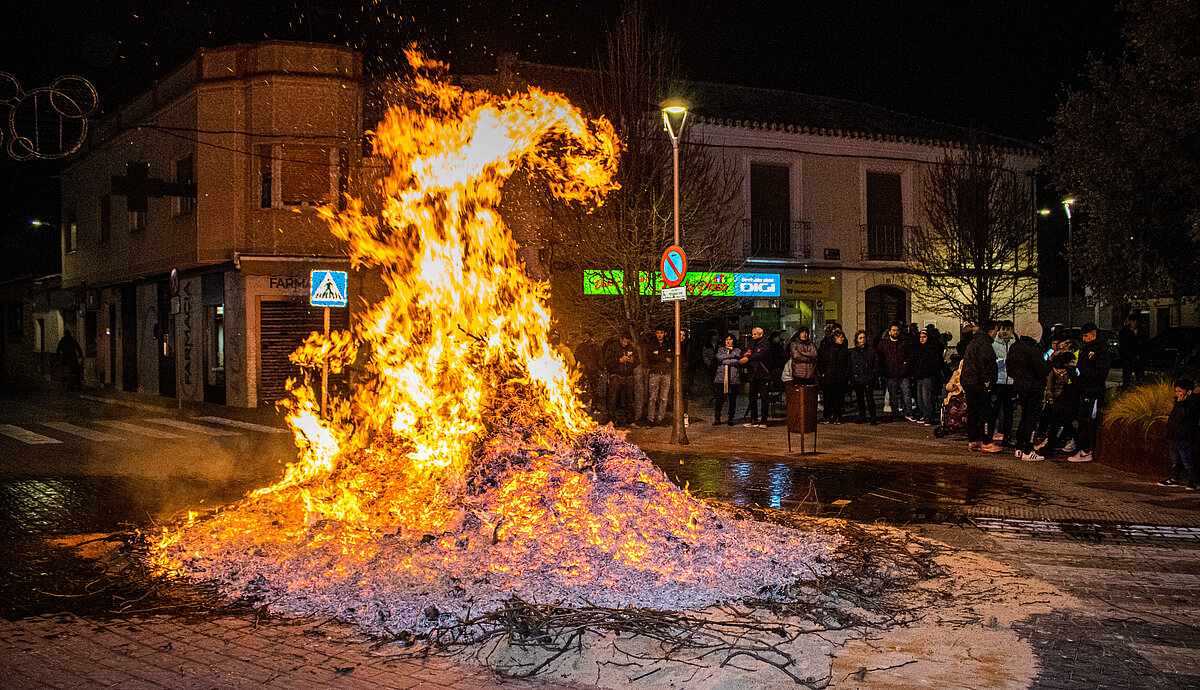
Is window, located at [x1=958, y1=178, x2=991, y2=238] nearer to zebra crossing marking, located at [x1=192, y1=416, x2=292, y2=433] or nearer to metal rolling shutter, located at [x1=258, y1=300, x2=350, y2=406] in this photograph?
metal rolling shutter, located at [x1=258, y1=300, x2=350, y2=406]

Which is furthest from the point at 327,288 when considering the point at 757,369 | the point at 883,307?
the point at 883,307

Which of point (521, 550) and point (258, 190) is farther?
point (258, 190)

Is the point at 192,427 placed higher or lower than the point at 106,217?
lower

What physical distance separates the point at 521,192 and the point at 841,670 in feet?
58.8

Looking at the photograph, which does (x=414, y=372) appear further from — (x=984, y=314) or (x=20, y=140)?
(x=984, y=314)

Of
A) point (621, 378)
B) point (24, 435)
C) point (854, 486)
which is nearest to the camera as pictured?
point (854, 486)

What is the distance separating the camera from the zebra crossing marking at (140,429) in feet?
51.6

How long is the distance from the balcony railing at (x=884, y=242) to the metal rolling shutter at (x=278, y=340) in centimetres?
1593

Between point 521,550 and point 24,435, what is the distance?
13003 millimetres

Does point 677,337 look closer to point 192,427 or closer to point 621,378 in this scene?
point 621,378

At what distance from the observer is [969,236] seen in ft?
85.9

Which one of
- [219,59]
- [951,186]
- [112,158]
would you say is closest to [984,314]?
[951,186]

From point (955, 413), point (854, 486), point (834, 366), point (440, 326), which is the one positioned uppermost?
point (440, 326)

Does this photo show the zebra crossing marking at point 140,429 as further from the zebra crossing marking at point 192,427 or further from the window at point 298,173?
the window at point 298,173
